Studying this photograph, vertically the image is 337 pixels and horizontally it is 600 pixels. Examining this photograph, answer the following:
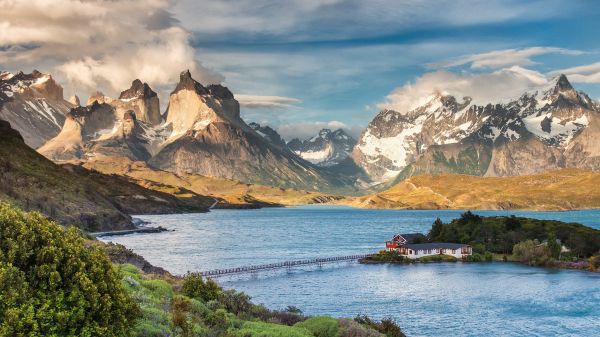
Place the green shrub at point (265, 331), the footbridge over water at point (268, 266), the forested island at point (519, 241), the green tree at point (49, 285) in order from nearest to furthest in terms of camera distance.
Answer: the green tree at point (49, 285) → the green shrub at point (265, 331) → the footbridge over water at point (268, 266) → the forested island at point (519, 241)

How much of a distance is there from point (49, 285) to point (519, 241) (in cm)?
17447

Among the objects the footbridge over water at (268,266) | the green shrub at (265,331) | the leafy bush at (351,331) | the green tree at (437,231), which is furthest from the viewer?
the green tree at (437,231)

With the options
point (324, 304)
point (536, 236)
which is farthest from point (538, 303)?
point (536, 236)

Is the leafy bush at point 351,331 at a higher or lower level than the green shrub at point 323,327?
lower

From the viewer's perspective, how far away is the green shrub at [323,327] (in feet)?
122

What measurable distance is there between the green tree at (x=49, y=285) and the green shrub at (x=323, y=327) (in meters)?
18.0

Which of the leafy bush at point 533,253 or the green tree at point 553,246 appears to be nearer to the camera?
the leafy bush at point 533,253

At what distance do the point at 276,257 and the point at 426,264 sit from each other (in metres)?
42.9

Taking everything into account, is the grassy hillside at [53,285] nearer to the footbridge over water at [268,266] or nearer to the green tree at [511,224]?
the footbridge over water at [268,266]

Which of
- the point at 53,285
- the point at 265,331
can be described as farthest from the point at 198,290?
the point at 53,285

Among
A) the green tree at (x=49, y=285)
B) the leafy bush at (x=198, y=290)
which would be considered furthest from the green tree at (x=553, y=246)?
the green tree at (x=49, y=285)

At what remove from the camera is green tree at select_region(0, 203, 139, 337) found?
61.1 feet

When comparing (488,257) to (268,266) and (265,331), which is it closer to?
(268,266)

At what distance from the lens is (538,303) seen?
10256 centimetres
